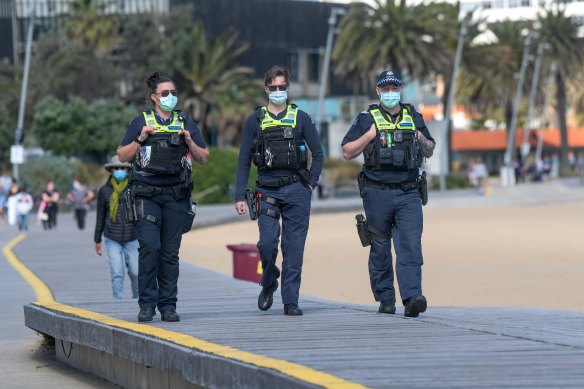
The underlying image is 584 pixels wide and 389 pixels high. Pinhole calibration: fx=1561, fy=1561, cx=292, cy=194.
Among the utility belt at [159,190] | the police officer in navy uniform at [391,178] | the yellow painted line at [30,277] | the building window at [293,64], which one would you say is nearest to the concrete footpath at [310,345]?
the police officer in navy uniform at [391,178]

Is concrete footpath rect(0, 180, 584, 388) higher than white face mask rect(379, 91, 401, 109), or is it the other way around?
white face mask rect(379, 91, 401, 109)

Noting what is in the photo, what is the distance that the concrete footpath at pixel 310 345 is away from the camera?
764 cm

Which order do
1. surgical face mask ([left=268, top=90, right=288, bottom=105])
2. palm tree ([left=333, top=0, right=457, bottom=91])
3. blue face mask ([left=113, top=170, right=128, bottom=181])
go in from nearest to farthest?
surgical face mask ([left=268, top=90, right=288, bottom=105]) < blue face mask ([left=113, top=170, right=128, bottom=181]) < palm tree ([left=333, top=0, right=457, bottom=91])

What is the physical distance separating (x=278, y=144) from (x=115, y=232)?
500 cm

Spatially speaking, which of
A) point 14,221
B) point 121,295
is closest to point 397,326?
point 121,295

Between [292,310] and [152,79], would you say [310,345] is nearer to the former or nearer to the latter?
[292,310]

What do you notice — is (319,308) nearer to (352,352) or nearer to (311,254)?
(352,352)

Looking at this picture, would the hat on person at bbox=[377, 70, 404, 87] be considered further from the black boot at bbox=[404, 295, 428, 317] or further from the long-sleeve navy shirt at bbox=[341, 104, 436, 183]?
the black boot at bbox=[404, 295, 428, 317]

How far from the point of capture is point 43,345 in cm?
1390

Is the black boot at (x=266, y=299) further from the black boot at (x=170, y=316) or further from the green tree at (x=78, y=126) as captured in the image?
the green tree at (x=78, y=126)

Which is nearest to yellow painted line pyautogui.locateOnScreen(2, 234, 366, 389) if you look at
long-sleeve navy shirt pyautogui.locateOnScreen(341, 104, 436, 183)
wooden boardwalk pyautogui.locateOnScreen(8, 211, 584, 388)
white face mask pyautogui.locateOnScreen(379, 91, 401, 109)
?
wooden boardwalk pyautogui.locateOnScreen(8, 211, 584, 388)

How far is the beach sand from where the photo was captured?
21.4 meters

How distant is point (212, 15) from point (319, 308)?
8182 cm

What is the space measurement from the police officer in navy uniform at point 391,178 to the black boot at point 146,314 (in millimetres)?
1785
